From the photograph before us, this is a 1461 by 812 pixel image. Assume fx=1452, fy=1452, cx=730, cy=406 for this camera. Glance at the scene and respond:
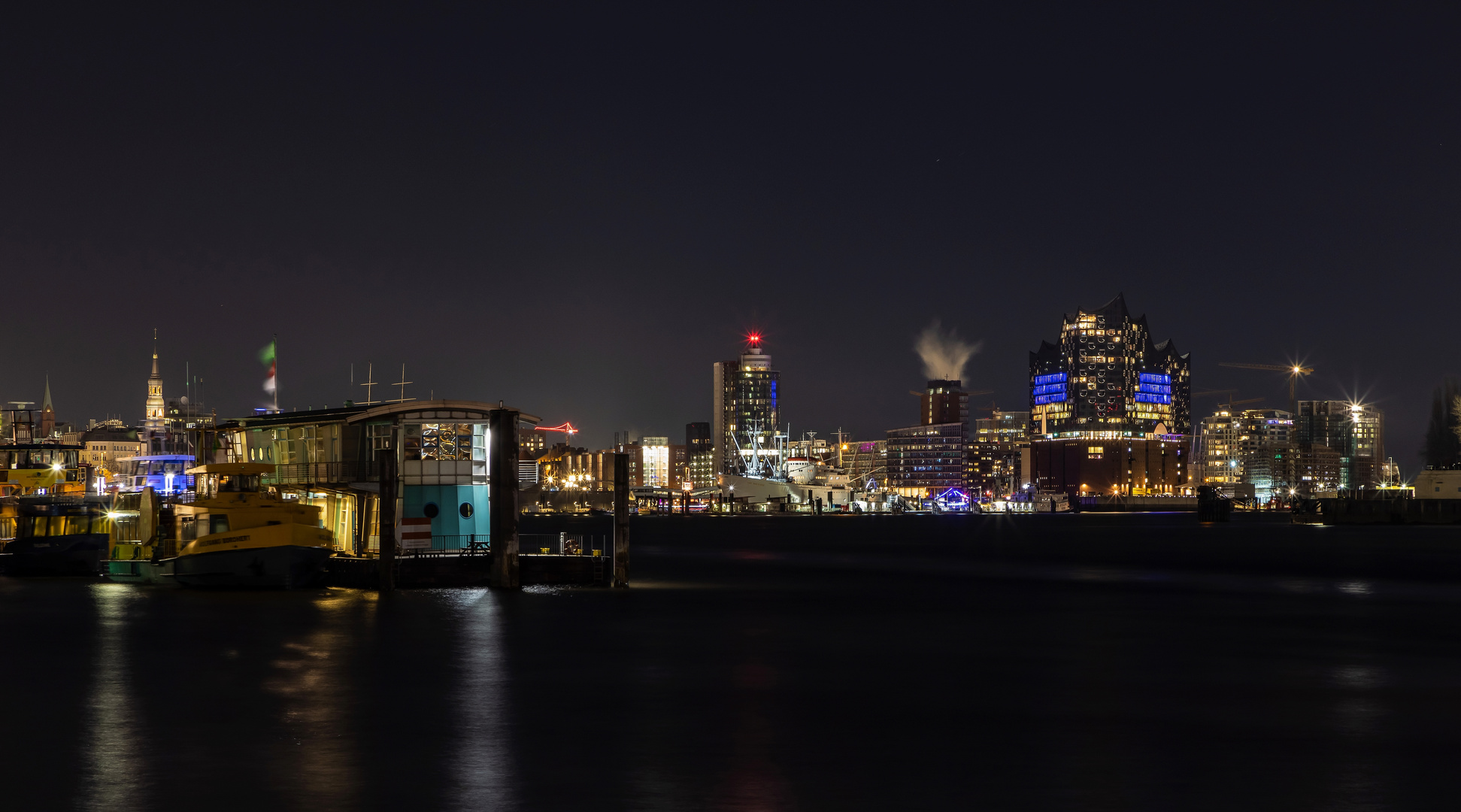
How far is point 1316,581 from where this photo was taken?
286ft

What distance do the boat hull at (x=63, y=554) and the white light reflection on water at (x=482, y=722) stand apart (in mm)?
35051

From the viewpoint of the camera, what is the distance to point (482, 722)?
96.8ft

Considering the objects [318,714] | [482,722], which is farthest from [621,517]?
[482,722]

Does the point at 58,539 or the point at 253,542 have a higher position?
the point at 253,542

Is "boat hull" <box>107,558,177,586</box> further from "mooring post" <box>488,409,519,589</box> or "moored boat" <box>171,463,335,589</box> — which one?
"mooring post" <box>488,409,519,589</box>

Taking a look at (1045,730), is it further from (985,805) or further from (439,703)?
(439,703)

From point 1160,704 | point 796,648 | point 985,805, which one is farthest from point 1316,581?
point 985,805

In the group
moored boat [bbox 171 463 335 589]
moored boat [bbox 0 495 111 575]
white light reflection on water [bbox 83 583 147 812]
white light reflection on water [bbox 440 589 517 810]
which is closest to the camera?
white light reflection on water [bbox 83 583 147 812]

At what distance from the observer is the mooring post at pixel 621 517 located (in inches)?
2406

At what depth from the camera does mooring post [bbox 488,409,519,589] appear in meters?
60.9

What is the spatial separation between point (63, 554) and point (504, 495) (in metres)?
32.2

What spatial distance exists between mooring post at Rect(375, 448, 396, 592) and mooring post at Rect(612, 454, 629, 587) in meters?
9.05

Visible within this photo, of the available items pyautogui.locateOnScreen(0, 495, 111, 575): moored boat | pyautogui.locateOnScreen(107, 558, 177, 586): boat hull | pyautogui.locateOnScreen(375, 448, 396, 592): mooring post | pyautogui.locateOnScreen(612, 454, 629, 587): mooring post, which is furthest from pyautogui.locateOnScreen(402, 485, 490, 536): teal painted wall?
pyautogui.locateOnScreen(0, 495, 111, 575): moored boat

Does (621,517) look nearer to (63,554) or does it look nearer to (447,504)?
(447,504)
